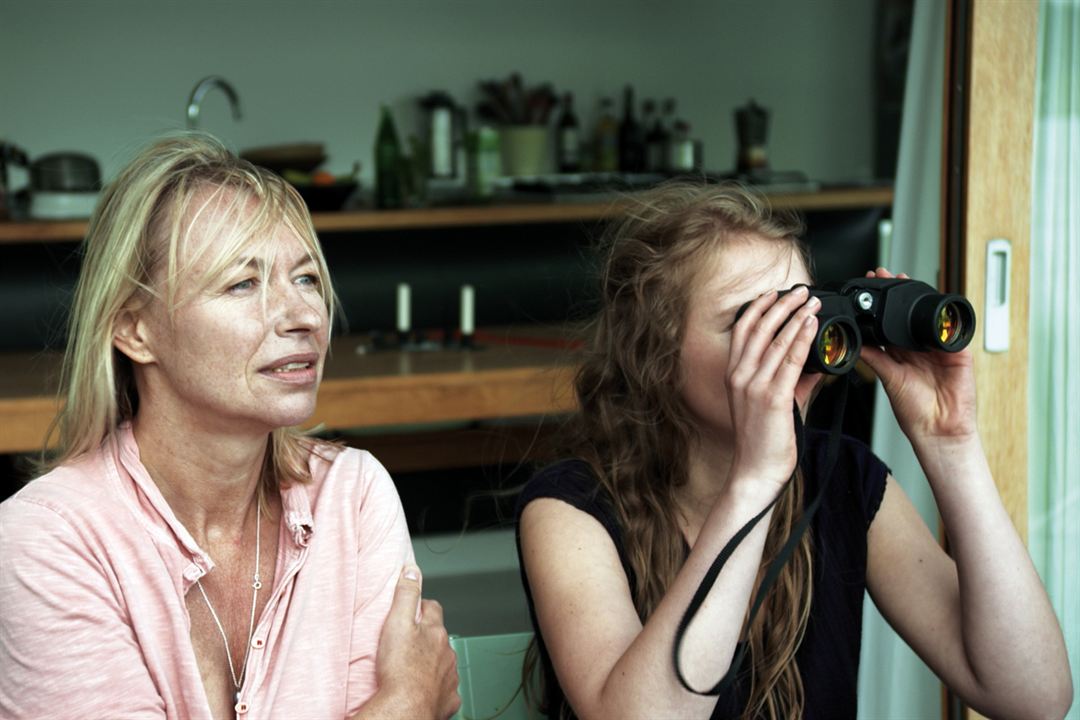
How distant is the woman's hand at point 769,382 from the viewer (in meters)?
1.21

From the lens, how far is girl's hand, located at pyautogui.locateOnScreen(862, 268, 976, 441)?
4.55 ft

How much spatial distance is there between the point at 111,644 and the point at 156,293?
0.35 m

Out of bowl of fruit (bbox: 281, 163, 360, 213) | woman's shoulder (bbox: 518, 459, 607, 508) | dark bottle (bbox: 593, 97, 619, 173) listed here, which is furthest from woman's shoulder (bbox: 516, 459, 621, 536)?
dark bottle (bbox: 593, 97, 619, 173)

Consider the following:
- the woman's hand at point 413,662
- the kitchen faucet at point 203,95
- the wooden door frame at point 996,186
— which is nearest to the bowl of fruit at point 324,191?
the kitchen faucet at point 203,95

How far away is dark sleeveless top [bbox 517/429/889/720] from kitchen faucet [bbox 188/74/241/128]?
268 cm

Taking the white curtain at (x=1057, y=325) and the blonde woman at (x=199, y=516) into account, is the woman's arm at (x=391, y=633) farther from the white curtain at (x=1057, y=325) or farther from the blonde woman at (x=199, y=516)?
the white curtain at (x=1057, y=325)

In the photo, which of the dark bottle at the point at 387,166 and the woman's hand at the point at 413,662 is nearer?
the woman's hand at the point at 413,662

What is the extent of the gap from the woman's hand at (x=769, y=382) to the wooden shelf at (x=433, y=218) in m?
2.30

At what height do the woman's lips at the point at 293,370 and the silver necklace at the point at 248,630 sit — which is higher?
the woman's lips at the point at 293,370

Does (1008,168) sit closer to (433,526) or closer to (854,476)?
(854,476)

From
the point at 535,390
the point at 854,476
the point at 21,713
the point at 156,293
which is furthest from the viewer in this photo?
the point at 535,390

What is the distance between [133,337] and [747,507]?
Answer: 2.16 feet

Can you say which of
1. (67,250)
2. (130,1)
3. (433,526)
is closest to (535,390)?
(433,526)

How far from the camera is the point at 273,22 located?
424 cm
